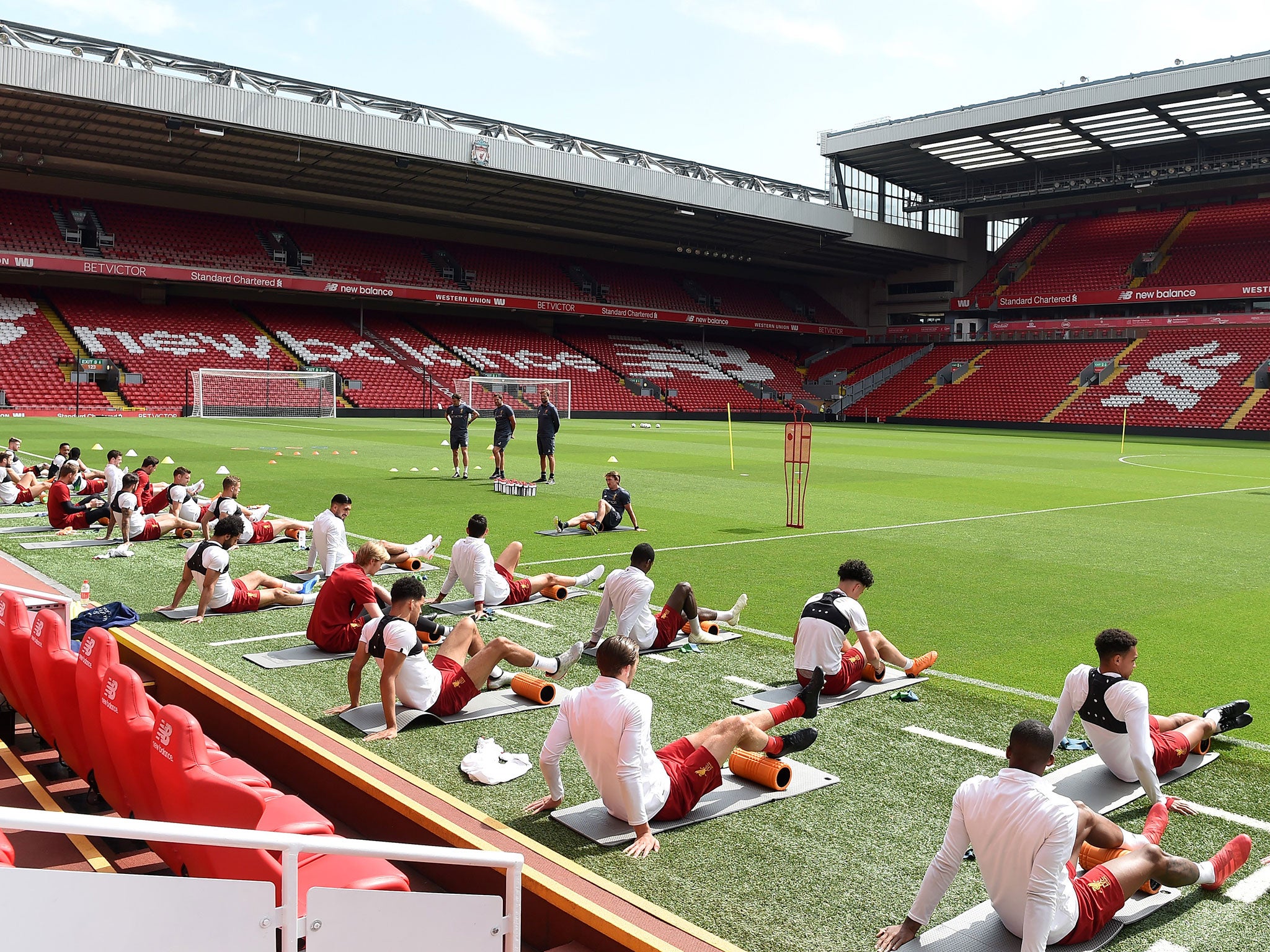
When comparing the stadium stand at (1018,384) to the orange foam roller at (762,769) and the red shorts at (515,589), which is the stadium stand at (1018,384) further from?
the orange foam roller at (762,769)

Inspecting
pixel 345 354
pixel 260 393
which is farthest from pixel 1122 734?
pixel 345 354

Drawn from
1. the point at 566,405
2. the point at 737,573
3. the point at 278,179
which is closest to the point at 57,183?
the point at 278,179

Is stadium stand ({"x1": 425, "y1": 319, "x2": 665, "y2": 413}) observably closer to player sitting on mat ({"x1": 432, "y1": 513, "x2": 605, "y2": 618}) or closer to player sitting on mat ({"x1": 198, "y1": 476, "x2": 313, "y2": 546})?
player sitting on mat ({"x1": 198, "y1": 476, "x2": 313, "y2": 546})

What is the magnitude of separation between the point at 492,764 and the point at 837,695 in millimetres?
3187

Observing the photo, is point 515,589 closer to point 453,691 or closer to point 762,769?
point 453,691

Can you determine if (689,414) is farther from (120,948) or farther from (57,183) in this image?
(120,948)

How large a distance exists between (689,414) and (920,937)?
60590 millimetres

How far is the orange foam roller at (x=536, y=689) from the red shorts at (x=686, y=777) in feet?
6.67

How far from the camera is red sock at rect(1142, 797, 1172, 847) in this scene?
5.50m

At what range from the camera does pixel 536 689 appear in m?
8.11

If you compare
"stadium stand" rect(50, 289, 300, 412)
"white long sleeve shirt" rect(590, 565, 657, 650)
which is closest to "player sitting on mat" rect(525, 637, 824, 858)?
"white long sleeve shirt" rect(590, 565, 657, 650)

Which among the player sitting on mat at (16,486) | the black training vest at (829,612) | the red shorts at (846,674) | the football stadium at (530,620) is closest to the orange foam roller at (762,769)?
the football stadium at (530,620)

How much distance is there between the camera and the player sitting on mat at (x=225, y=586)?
10453mm

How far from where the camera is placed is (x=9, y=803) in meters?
5.98
